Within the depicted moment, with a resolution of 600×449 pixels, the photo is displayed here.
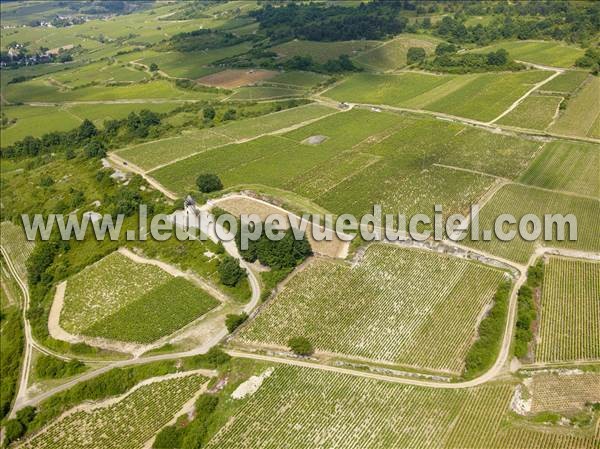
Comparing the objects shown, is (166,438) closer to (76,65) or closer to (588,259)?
(588,259)

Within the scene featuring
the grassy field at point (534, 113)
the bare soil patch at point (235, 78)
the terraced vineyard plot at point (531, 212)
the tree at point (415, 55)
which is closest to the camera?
the terraced vineyard plot at point (531, 212)

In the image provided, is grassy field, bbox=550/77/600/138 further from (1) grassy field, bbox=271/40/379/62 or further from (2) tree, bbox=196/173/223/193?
(1) grassy field, bbox=271/40/379/62

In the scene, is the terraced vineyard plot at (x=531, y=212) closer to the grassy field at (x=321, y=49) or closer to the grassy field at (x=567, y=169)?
the grassy field at (x=567, y=169)

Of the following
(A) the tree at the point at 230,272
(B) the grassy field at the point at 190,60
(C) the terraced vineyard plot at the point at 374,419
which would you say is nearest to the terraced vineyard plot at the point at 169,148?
(A) the tree at the point at 230,272

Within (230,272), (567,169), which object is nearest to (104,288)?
(230,272)

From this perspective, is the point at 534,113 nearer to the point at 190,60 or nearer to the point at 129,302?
the point at 129,302

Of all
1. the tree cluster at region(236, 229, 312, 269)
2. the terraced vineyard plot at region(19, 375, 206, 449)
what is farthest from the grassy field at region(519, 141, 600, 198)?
the terraced vineyard plot at region(19, 375, 206, 449)
